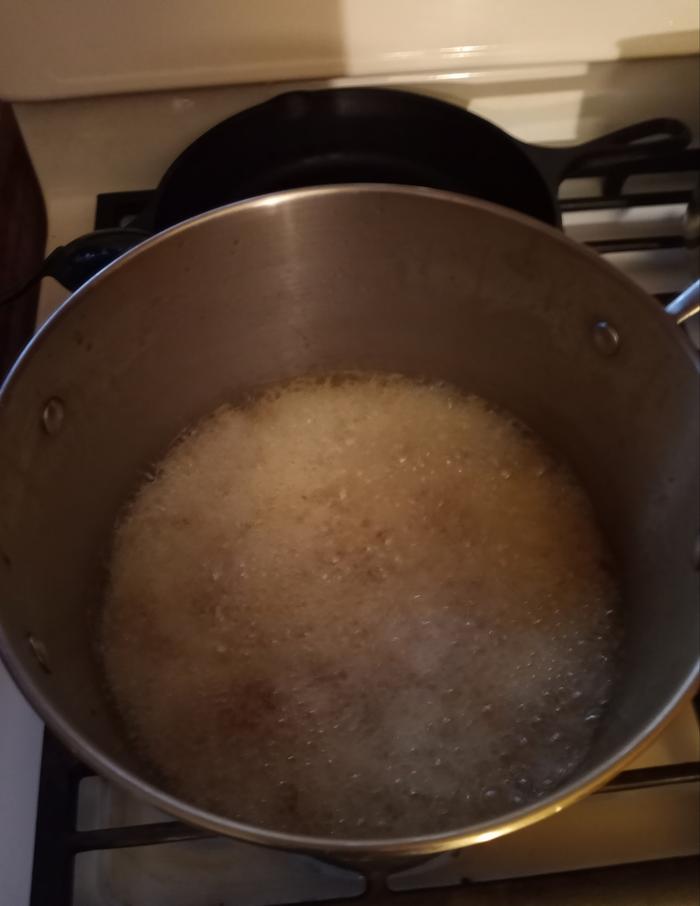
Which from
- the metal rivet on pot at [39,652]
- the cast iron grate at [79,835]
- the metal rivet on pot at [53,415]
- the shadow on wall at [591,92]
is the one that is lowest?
the cast iron grate at [79,835]

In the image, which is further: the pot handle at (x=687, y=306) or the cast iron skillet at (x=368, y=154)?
the cast iron skillet at (x=368, y=154)

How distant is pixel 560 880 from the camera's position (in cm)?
47

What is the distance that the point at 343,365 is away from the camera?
0.69 meters

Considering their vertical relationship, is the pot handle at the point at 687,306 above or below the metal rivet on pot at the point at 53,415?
above

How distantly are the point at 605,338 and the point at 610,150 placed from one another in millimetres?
173

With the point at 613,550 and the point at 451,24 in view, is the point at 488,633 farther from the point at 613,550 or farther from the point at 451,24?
the point at 451,24

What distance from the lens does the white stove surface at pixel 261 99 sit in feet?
1.62

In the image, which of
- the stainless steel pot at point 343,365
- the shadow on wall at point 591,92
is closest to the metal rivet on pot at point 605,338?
the stainless steel pot at point 343,365

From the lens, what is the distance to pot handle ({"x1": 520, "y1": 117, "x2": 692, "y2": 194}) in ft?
2.06

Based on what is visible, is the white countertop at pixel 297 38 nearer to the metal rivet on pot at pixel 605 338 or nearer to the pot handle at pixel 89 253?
the pot handle at pixel 89 253

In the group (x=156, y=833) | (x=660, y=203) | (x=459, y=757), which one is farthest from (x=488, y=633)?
(x=660, y=203)

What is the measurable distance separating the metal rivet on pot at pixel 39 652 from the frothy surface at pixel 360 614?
108 millimetres

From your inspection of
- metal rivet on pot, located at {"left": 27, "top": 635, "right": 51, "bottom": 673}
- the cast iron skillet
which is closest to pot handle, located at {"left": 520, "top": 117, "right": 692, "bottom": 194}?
the cast iron skillet

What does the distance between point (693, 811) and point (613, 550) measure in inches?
7.3
